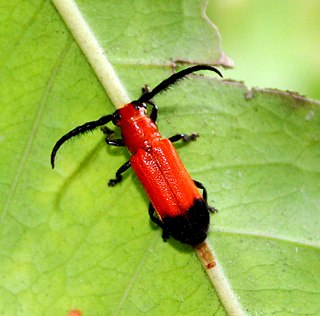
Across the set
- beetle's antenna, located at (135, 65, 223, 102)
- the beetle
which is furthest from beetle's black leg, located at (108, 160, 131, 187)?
beetle's antenna, located at (135, 65, 223, 102)

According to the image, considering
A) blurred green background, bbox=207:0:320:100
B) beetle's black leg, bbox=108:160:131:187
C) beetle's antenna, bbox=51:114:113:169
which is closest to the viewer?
beetle's antenna, bbox=51:114:113:169

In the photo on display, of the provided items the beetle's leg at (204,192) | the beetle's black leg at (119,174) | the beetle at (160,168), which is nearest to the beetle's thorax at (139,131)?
the beetle at (160,168)

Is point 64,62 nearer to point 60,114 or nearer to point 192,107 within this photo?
point 60,114

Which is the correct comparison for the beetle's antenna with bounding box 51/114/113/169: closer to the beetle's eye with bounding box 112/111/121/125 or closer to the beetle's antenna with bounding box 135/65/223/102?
the beetle's eye with bounding box 112/111/121/125

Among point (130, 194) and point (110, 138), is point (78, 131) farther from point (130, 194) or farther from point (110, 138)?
point (130, 194)

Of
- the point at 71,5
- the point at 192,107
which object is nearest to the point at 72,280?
the point at 192,107

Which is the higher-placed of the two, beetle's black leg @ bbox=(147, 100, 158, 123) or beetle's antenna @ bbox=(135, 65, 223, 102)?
beetle's antenna @ bbox=(135, 65, 223, 102)

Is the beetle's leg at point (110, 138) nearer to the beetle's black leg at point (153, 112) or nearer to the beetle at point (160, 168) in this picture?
the beetle at point (160, 168)
